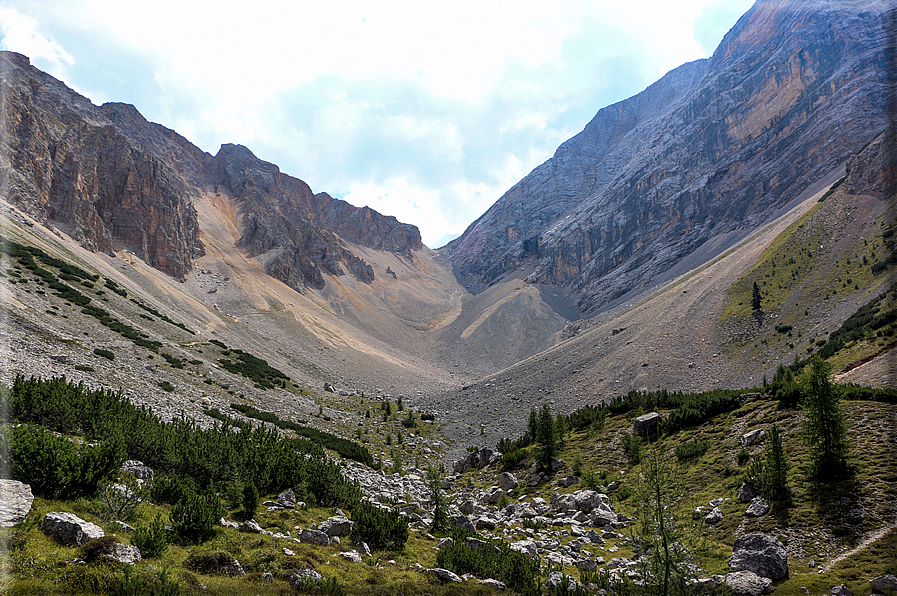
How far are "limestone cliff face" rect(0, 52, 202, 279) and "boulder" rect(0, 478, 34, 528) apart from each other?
7873 cm

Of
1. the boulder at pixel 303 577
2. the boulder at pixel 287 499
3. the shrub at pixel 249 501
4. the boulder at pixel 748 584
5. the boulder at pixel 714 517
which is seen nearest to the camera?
the boulder at pixel 303 577

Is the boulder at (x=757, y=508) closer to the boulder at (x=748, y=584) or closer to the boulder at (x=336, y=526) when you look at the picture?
the boulder at (x=748, y=584)

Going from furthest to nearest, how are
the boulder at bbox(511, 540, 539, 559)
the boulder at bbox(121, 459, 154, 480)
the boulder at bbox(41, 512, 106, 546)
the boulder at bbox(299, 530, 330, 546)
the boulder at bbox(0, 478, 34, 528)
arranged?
the boulder at bbox(511, 540, 539, 559) → the boulder at bbox(121, 459, 154, 480) → the boulder at bbox(299, 530, 330, 546) → the boulder at bbox(41, 512, 106, 546) → the boulder at bbox(0, 478, 34, 528)

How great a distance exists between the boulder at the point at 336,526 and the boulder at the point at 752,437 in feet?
63.1

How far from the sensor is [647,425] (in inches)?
1036

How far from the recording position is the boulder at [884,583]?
986 centimetres

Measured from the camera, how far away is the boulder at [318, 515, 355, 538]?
13352 millimetres

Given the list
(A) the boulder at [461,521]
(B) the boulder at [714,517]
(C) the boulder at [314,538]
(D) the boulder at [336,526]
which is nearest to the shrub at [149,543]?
(C) the boulder at [314,538]

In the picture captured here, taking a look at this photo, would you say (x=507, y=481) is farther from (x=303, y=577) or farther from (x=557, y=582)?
(x=303, y=577)

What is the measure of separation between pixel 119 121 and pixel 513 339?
141 metres

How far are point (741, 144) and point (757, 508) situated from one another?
149m

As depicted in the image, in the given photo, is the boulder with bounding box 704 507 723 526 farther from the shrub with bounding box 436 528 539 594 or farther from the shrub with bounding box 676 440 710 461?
the shrub with bounding box 436 528 539 594

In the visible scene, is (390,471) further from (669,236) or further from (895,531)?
(669,236)

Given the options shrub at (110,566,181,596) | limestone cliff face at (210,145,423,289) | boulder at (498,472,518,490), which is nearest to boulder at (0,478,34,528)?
shrub at (110,566,181,596)
